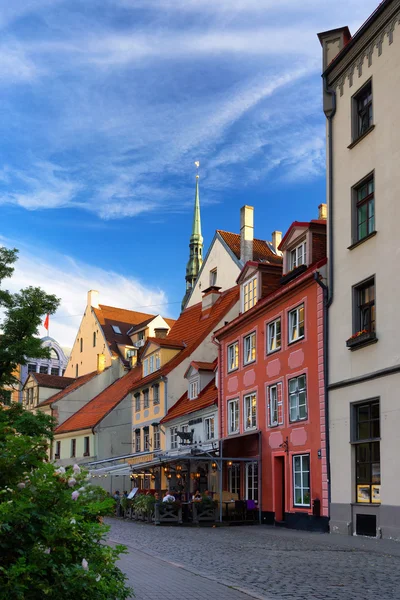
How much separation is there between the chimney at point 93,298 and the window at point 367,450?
48.9 metres

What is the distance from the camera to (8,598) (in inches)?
236

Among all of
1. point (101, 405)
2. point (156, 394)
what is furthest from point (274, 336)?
point (101, 405)

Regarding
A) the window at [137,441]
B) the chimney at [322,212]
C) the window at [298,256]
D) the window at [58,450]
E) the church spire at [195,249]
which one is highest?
the church spire at [195,249]

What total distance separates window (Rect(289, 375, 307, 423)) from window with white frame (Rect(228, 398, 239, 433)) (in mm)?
5503

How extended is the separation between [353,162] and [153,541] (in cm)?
1226

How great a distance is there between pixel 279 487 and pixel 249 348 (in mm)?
6156

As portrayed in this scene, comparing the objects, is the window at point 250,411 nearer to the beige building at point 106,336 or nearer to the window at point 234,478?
the window at point 234,478

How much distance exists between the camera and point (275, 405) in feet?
93.6

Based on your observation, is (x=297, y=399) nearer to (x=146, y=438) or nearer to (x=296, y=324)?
(x=296, y=324)

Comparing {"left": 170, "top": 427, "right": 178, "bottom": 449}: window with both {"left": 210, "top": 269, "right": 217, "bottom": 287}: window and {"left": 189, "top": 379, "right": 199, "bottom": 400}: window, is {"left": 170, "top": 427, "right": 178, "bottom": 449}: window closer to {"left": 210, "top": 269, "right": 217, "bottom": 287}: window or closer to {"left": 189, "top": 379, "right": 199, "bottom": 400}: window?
{"left": 189, "top": 379, "right": 199, "bottom": 400}: window

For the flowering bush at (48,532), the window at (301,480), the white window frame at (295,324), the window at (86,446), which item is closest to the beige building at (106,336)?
the window at (86,446)

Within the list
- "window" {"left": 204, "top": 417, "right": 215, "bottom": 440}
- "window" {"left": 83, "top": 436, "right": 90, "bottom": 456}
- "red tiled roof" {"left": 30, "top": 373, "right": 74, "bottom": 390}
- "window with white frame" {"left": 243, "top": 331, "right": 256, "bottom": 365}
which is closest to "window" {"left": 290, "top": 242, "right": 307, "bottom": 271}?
"window with white frame" {"left": 243, "top": 331, "right": 256, "bottom": 365}

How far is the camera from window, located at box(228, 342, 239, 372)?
108ft

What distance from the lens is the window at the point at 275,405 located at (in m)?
27.9
